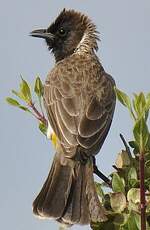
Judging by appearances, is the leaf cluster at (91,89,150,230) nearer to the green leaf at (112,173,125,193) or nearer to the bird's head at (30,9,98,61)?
the green leaf at (112,173,125,193)

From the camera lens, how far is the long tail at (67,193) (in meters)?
3.11

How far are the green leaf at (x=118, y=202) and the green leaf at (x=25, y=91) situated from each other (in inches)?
41.8

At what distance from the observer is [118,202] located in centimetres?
225

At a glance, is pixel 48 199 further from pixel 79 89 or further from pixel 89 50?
pixel 89 50

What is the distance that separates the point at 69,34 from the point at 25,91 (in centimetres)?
274

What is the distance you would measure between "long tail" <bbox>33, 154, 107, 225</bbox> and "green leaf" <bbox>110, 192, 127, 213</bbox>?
0.48 m

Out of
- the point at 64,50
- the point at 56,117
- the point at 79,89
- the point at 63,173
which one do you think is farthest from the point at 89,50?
the point at 63,173

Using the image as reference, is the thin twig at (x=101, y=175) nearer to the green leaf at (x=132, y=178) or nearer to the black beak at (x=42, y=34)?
the green leaf at (x=132, y=178)

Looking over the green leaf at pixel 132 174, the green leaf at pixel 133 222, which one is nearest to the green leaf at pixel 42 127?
the green leaf at pixel 132 174

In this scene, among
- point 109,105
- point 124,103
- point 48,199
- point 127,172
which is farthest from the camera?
point 109,105

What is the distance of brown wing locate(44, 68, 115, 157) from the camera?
370 cm

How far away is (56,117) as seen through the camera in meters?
4.02

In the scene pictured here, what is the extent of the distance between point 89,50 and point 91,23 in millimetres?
477

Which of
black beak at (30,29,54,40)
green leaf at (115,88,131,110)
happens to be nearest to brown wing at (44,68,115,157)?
black beak at (30,29,54,40)
